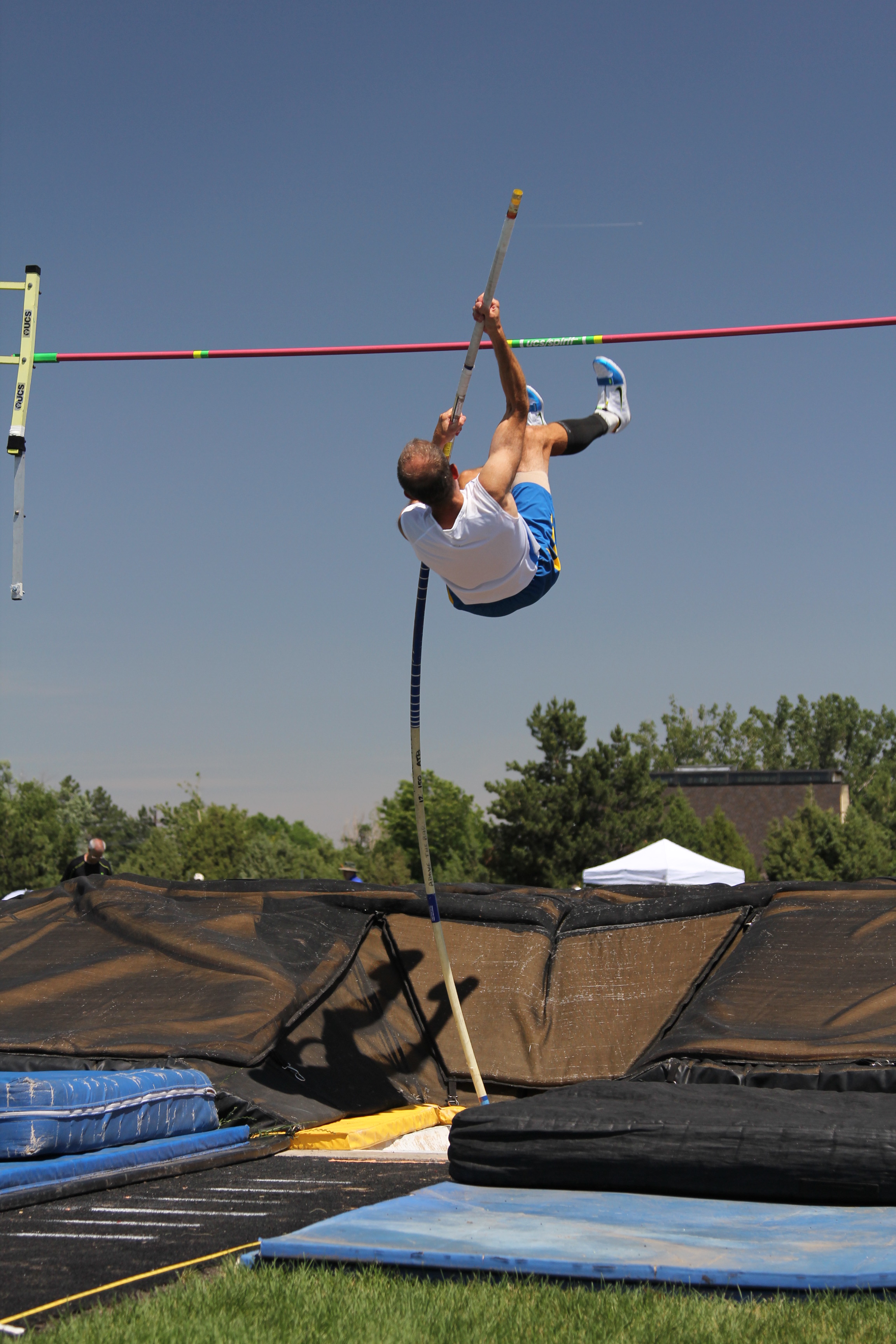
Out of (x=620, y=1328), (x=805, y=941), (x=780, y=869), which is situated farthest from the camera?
(x=780, y=869)

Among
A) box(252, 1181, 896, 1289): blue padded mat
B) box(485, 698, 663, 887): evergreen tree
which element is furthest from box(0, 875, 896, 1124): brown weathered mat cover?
box(485, 698, 663, 887): evergreen tree

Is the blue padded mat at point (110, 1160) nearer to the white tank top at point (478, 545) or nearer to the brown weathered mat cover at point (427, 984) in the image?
the brown weathered mat cover at point (427, 984)

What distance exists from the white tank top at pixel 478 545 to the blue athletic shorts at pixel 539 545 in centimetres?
6

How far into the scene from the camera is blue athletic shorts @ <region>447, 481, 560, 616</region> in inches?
200

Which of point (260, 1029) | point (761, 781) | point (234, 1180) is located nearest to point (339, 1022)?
point (260, 1029)

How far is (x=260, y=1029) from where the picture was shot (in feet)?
21.0

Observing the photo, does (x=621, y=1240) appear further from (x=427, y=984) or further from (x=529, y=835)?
(x=529, y=835)

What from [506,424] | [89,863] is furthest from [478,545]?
[89,863]

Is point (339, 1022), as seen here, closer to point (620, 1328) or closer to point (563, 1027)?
point (563, 1027)

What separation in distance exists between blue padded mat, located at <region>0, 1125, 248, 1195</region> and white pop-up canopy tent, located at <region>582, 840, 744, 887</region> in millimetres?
10134

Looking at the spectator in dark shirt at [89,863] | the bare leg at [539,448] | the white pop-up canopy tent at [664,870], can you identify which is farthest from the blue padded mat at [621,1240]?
the white pop-up canopy tent at [664,870]

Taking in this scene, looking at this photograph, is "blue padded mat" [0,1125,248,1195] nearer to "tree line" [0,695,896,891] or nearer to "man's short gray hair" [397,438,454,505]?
"man's short gray hair" [397,438,454,505]

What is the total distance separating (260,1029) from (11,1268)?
3203mm

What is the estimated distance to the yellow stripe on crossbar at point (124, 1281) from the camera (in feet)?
9.16
